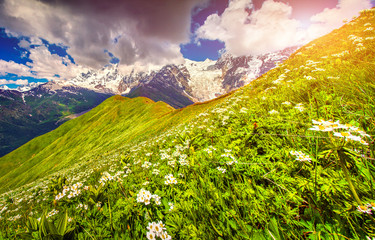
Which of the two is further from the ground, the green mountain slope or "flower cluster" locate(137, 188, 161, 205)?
"flower cluster" locate(137, 188, 161, 205)

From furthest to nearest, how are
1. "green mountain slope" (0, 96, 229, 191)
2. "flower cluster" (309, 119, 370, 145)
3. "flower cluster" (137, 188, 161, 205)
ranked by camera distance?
"green mountain slope" (0, 96, 229, 191) < "flower cluster" (137, 188, 161, 205) < "flower cluster" (309, 119, 370, 145)

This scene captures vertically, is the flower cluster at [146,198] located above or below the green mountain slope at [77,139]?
above

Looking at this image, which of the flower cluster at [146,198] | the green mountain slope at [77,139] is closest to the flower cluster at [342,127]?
the flower cluster at [146,198]

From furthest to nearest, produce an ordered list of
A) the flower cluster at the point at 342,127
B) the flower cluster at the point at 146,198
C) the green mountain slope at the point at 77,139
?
the green mountain slope at the point at 77,139, the flower cluster at the point at 146,198, the flower cluster at the point at 342,127

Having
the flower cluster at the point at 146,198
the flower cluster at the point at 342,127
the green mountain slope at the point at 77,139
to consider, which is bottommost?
the green mountain slope at the point at 77,139

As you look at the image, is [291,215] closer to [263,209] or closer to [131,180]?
[263,209]

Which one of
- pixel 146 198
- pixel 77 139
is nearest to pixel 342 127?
pixel 146 198

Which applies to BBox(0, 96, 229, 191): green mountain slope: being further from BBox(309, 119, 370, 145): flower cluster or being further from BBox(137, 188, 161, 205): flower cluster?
BBox(309, 119, 370, 145): flower cluster

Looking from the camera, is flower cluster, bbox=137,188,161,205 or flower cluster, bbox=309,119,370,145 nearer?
flower cluster, bbox=309,119,370,145

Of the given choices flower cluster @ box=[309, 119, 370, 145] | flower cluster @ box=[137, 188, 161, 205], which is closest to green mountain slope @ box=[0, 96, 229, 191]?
flower cluster @ box=[137, 188, 161, 205]

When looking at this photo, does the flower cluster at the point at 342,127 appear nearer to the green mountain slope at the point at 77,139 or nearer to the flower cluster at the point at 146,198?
the flower cluster at the point at 146,198

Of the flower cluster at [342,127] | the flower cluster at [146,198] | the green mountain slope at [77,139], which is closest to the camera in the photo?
the flower cluster at [342,127]

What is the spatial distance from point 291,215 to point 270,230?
0.96 ft

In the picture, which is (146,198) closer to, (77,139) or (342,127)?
(342,127)
